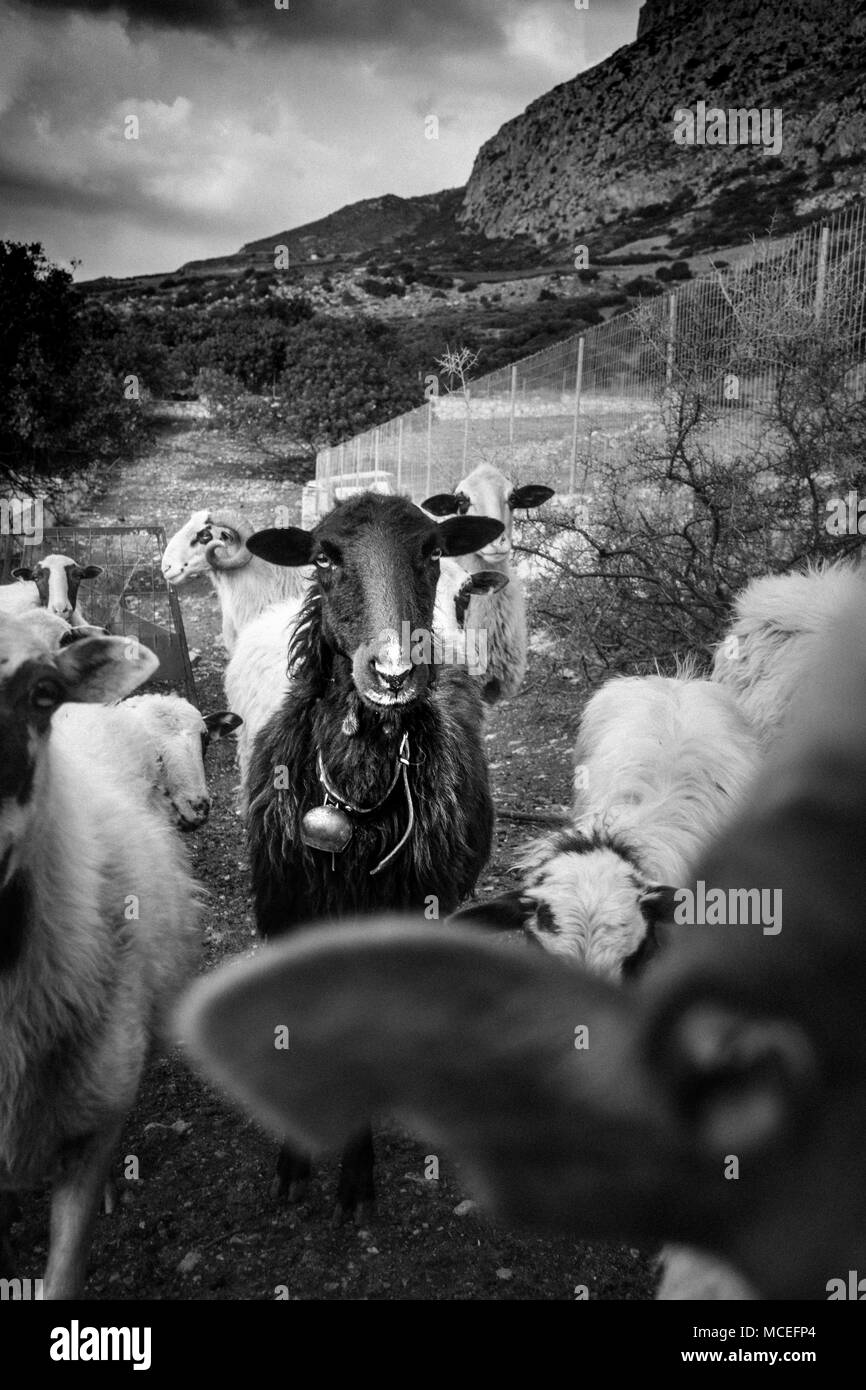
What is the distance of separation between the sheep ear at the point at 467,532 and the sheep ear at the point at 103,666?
41.0 inches

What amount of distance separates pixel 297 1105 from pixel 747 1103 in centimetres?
14

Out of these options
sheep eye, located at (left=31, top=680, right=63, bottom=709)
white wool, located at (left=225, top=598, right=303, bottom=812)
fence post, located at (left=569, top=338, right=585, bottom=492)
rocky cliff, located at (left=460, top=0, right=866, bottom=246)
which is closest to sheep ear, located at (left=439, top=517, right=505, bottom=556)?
white wool, located at (left=225, top=598, right=303, bottom=812)

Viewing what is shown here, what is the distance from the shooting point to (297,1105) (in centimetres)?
29

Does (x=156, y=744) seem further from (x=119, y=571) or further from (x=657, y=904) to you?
(x=119, y=571)

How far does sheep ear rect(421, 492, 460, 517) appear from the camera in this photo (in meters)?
3.70

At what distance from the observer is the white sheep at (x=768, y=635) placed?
2904 millimetres

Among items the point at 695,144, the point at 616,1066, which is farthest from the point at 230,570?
the point at 695,144

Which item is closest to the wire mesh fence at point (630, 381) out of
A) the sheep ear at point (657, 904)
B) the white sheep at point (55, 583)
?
the white sheep at point (55, 583)

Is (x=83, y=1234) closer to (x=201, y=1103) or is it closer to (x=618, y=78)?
(x=201, y=1103)

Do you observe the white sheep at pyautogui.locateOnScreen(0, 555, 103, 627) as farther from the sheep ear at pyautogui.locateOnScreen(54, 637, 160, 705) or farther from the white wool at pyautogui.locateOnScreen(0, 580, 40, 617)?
the sheep ear at pyautogui.locateOnScreen(54, 637, 160, 705)

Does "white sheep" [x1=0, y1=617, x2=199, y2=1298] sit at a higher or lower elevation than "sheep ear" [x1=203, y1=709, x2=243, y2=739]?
lower

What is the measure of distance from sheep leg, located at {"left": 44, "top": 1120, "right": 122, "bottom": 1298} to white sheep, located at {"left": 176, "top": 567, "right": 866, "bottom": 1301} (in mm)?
1594

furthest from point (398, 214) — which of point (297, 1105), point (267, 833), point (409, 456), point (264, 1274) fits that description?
point (297, 1105)

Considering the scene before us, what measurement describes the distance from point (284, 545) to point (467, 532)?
0.50 metres
